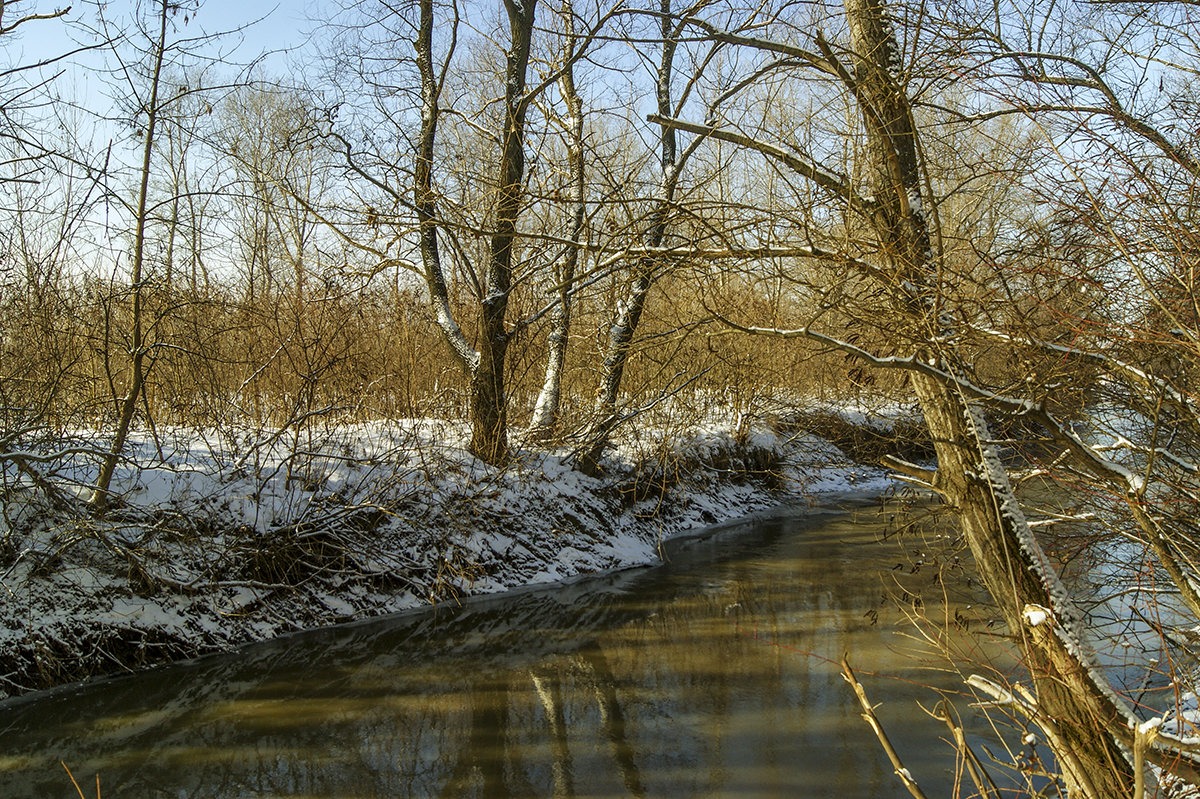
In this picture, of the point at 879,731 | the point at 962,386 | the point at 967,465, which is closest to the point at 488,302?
the point at 967,465

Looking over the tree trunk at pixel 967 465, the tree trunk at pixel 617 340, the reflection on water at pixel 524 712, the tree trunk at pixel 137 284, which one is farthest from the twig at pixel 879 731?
the tree trunk at pixel 617 340

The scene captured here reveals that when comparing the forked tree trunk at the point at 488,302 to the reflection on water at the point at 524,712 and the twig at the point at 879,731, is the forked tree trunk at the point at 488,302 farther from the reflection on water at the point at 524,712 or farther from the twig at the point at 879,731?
the twig at the point at 879,731

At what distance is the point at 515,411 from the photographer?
1209 centimetres

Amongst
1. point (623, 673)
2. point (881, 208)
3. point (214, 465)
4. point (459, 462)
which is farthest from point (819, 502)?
point (881, 208)

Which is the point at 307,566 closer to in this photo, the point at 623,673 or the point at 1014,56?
the point at 623,673

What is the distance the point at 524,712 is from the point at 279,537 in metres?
3.35

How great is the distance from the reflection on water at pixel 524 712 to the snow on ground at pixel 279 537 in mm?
384

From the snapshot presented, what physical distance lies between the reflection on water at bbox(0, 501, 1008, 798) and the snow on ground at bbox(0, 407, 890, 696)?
0.38 metres

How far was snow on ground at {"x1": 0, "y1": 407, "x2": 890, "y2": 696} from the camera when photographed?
6.63 metres

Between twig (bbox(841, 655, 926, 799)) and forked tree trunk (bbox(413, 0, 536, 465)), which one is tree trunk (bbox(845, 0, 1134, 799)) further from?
forked tree trunk (bbox(413, 0, 536, 465))

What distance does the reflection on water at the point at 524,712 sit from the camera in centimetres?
511

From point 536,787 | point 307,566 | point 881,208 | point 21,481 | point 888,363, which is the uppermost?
point 881,208

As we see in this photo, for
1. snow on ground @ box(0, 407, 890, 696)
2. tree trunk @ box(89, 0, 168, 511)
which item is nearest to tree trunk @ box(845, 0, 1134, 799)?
snow on ground @ box(0, 407, 890, 696)

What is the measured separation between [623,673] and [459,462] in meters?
3.69
